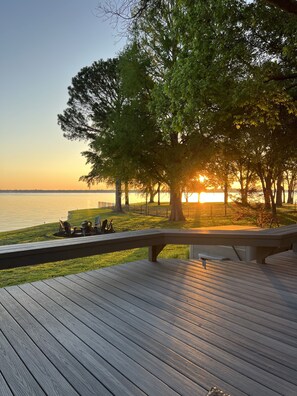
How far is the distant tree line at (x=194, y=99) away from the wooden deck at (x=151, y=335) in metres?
4.79

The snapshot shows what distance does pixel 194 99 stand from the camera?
822 cm

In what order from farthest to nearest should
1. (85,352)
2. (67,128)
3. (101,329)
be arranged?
(67,128) < (101,329) < (85,352)

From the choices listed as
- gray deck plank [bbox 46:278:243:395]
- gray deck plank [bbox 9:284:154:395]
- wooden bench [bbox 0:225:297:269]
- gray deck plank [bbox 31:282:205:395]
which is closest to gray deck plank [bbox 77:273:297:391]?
gray deck plank [bbox 46:278:243:395]

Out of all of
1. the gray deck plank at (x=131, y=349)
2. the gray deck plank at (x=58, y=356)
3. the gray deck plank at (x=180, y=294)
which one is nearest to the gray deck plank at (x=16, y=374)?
the gray deck plank at (x=58, y=356)

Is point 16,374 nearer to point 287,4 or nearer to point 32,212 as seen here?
point 287,4

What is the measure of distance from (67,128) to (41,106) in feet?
47.6

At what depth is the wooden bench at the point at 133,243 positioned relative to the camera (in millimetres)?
3689

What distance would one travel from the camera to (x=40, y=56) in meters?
10.7

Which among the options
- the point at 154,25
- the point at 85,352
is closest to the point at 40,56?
the point at 154,25

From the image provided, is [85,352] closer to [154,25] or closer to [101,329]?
[101,329]

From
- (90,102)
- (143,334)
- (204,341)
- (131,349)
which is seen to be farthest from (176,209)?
(131,349)

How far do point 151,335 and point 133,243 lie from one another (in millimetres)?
1960

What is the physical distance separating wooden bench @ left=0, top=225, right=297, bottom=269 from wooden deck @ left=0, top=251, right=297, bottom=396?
47cm

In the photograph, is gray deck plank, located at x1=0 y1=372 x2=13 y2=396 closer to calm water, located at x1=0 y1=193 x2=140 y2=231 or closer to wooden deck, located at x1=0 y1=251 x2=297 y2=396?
wooden deck, located at x1=0 y1=251 x2=297 y2=396
